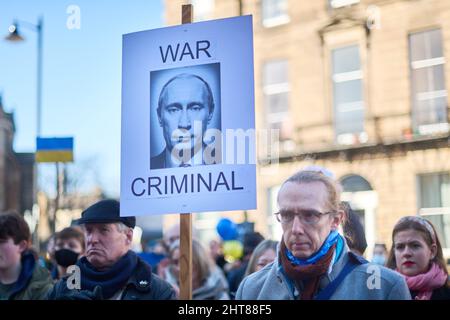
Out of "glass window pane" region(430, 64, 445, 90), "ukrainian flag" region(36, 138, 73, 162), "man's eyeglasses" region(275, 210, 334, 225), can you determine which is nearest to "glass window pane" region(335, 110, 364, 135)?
"glass window pane" region(430, 64, 445, 90)

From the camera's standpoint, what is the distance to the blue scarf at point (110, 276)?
3.38 meters

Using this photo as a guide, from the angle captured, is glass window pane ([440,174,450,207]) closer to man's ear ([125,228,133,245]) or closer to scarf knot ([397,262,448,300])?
scarf knot ([397,262,448,300])

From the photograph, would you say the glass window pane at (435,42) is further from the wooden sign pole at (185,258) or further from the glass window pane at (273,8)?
the wooden sign pole at (185,258)

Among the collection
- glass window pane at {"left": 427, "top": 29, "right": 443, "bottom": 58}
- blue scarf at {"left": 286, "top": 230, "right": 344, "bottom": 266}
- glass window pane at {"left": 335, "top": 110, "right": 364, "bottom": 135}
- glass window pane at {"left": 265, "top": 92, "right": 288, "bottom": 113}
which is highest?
glass window pane at {"left": 427, "top": 29, "right": 443, "bottom": 58}

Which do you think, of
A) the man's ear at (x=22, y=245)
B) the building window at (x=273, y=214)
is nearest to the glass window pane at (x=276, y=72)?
the building window at (x=273, y=214)

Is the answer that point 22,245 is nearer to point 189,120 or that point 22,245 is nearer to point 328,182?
point 189,120

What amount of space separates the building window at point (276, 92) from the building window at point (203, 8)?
16.7 inches

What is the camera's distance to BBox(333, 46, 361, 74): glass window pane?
3.95m

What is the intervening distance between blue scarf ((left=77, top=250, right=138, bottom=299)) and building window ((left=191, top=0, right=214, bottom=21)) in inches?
49.2

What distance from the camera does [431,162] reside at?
11.5 ft

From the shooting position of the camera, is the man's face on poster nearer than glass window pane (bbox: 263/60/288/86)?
Yes

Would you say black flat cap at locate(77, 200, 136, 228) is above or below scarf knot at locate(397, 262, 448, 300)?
above

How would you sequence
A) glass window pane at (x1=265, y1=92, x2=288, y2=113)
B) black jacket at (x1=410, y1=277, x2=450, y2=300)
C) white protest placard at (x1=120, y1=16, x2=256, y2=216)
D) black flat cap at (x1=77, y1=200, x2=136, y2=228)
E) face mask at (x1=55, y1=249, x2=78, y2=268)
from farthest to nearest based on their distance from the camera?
face mask at (x1=55, y1=249, x2=78, y2=268) → glass window pane at (x1=265, y1=92, x2=288, y2=113) → black flat cap at (x1=77, y1=200, x2=136, y2=228) → white protest placard at (x1=120, y1=16, x2=256, y2=216) → black jacket at (x1=410, y1=277, x2=450, y2=300)

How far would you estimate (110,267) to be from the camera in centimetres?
344
